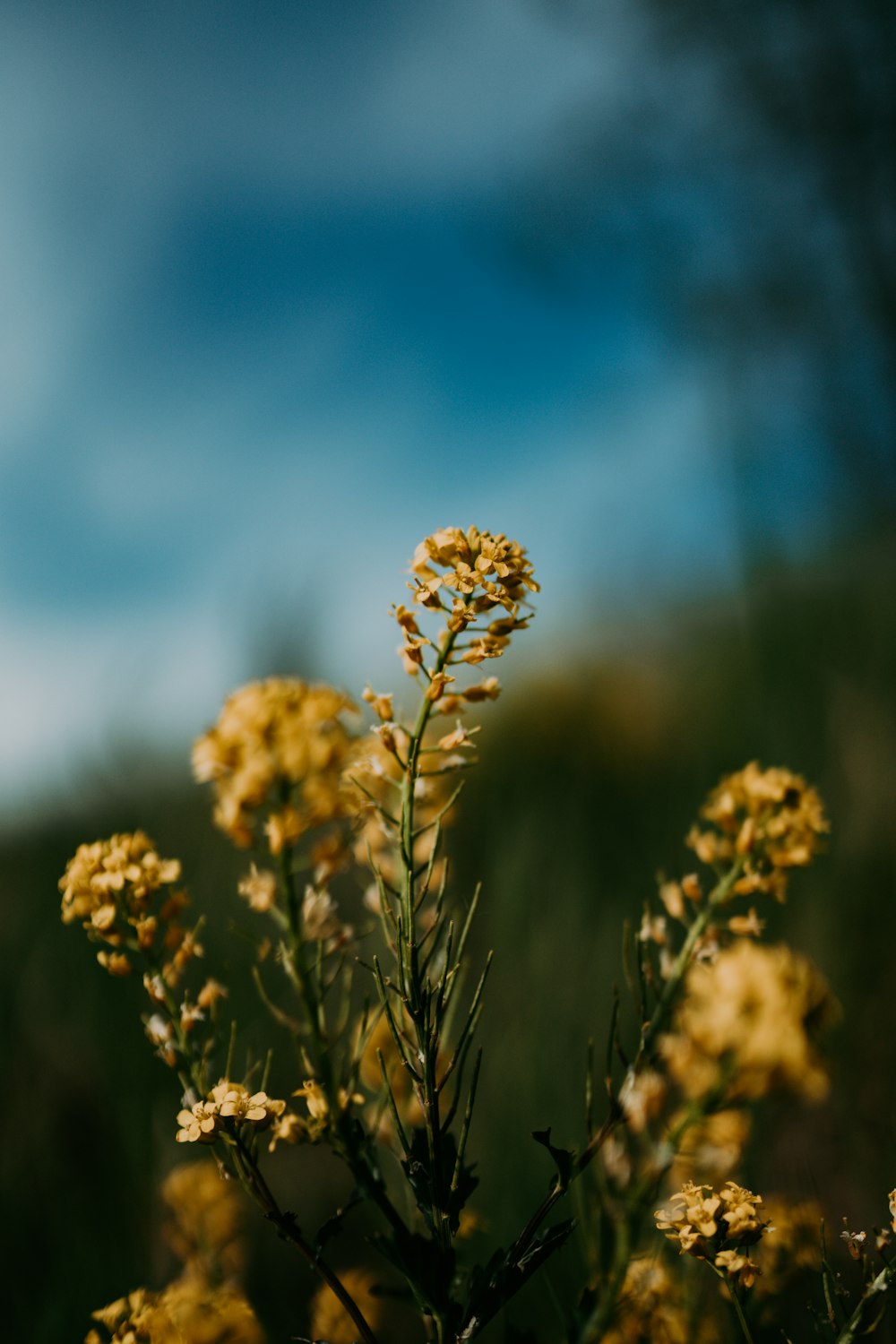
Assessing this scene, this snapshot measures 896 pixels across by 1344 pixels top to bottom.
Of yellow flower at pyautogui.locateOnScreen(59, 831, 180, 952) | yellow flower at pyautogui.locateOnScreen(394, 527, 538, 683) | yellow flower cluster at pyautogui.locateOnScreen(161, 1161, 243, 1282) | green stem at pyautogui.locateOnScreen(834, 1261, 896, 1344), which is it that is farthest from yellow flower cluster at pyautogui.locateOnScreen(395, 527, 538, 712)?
yellow flower cluster at pyautogui.locateOnScreen(161, 1161, 243, 1282)

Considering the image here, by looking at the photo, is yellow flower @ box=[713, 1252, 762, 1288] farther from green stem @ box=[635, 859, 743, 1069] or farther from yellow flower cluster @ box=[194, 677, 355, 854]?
yellow flower cluster @ box=[194, 677, 355, 854]

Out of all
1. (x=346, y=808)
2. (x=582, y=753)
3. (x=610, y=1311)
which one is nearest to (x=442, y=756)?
(x=346, y=808)

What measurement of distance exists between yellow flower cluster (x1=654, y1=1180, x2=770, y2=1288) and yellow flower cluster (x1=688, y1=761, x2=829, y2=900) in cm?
33

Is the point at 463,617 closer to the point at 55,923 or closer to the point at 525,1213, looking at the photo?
the point at 525,1213

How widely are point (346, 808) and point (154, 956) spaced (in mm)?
279

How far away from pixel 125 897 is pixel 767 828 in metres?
0.79

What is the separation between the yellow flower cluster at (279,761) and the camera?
40.0 inches

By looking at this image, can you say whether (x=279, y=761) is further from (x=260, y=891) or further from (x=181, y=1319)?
(x=181, y=1319)

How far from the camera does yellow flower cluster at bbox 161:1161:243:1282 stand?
5.58 ft

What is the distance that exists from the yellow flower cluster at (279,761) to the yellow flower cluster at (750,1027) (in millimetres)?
512

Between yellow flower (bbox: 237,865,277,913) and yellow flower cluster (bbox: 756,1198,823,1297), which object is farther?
yellow flower cluster (bbox: 756,1198,823,1297)

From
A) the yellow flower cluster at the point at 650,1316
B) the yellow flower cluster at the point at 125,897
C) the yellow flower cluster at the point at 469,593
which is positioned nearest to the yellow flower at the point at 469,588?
the yellow flower cluster at the point at 469,593

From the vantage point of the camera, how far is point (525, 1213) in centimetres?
212

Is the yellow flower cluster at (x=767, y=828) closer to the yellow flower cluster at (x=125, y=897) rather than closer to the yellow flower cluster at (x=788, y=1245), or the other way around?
the yellow flower cluster at (x=788, y=1245)
